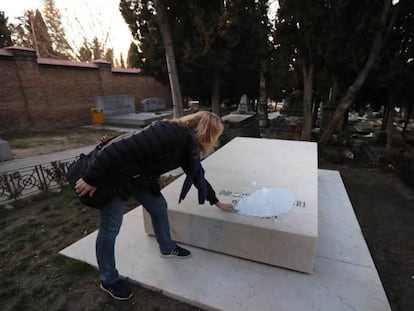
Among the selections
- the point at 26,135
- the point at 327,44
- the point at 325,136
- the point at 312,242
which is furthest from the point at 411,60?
the point at 26,135

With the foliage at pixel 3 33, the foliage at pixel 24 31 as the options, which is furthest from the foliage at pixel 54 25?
the foliage at pixel 3 33

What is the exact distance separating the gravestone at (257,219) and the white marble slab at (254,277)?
13 centimetres

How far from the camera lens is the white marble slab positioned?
1.75 m

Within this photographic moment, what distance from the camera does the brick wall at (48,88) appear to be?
33.1 feet

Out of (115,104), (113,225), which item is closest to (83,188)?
(113,225)

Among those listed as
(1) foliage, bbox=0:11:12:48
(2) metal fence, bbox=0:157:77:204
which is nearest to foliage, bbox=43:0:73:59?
(1) foliage, bbox=0:11:12:48

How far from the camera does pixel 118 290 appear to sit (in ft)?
6.05

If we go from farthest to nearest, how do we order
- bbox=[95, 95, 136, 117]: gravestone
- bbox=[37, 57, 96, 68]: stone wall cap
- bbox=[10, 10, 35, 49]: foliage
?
bbox=[10, 10, 35, 49]: foliage < bbox=[95, 95, 136, 117]: gravestone < bbox=[37, 57, 96, 68]: stone wall cap

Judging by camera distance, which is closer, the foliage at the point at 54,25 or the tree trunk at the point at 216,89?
the tree trunk at the point at 216,89

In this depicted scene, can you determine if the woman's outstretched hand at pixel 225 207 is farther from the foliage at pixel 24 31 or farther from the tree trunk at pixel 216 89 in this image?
the foliage at pixel 24 31

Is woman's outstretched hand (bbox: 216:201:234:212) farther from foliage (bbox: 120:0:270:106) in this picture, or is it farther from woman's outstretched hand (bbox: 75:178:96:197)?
foliage (bbox: 120:0:270:106)

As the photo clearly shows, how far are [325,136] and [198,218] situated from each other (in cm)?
651

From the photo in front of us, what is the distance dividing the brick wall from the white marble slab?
37.1 ft

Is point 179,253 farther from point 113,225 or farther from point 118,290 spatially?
point 113,225
